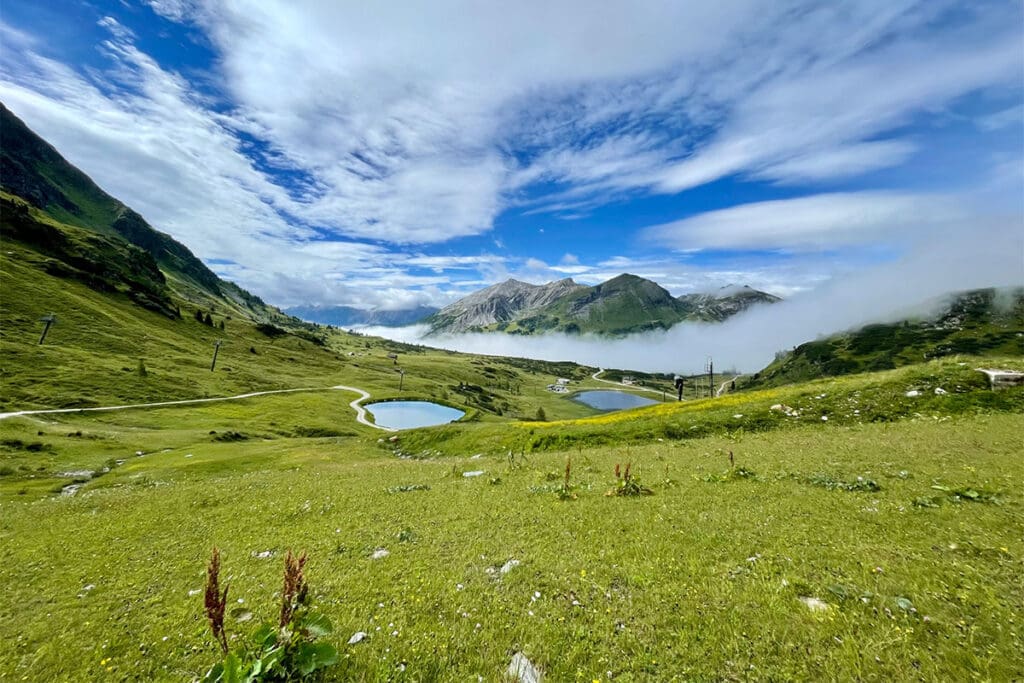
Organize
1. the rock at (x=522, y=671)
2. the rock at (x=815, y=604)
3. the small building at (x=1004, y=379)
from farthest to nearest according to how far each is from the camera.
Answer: the small building at (x=1004, y=379) → the rock at (x=815, y=604) → the rock at (x=522, y=671)

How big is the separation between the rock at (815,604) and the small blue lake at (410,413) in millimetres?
110640

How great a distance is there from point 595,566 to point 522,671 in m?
4.52

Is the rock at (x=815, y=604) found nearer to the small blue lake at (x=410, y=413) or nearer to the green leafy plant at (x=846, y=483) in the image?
the green leafy plant at (x=846, y=483)

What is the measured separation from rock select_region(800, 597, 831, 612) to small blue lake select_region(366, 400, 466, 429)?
363 ft

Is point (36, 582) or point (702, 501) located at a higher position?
point (702, 501)

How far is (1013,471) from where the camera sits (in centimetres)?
1625

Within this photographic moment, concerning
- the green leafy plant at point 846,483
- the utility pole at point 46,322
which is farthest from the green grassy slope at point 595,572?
the utility pole at point 46,322

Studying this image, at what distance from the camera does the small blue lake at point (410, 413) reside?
12306cm

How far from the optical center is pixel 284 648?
6.75 metres

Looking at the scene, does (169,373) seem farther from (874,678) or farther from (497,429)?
(874,678)

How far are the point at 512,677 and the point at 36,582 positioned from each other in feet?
55.7

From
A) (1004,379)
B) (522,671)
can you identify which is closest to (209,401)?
(522,671)

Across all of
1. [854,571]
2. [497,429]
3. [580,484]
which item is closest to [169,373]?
[497,429]

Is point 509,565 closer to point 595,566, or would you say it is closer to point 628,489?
point 595,566
